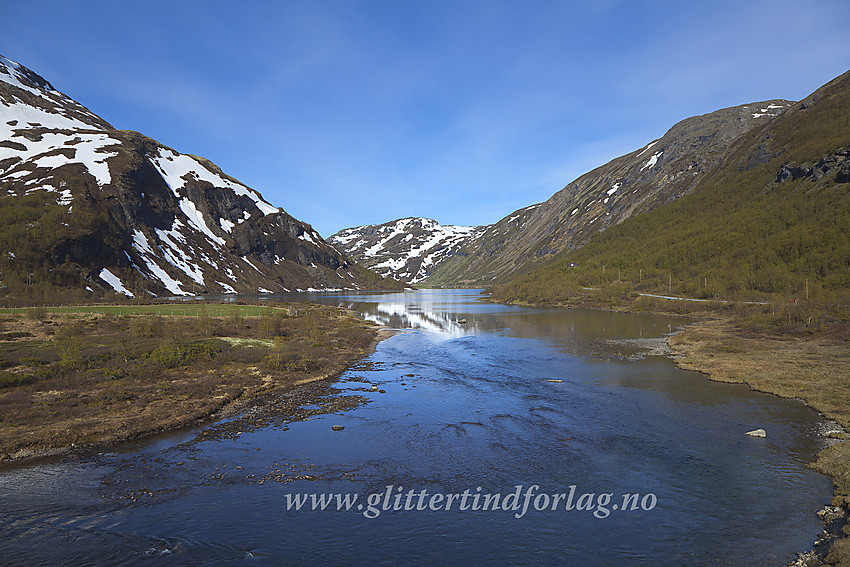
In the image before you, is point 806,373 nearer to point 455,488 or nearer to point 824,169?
point 455,488

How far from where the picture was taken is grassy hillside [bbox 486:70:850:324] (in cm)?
8325

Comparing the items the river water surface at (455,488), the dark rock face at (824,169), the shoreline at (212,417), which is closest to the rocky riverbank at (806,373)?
the river water surface at (455,488)

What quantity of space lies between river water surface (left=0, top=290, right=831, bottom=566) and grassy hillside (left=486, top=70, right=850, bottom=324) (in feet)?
170

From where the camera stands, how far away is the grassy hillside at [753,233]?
8325 cm

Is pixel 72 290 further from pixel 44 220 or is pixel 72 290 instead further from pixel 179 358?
A: pixel 179 358

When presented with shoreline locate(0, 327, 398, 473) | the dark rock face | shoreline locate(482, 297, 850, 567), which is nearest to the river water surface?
shoreline locate(482, 297, 850, 567)

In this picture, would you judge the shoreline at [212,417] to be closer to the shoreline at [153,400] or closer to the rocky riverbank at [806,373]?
the shoreline at [153,400]

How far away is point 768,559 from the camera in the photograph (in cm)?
1199

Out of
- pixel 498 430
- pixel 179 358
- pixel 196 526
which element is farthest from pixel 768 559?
pixel 179 358

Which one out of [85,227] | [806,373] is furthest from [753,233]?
[85,227]

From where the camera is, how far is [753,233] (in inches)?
4134

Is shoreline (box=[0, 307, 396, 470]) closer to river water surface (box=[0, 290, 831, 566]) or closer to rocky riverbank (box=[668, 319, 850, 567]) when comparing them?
river water surface (box=[0, 290, 831, 566])

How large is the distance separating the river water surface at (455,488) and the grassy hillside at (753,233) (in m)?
51.9

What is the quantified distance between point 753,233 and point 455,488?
388 ft
